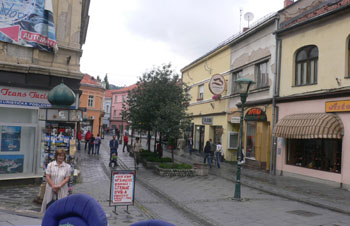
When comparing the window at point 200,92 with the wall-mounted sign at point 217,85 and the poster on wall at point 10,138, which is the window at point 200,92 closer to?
the wall-mounted sign at point 217,85

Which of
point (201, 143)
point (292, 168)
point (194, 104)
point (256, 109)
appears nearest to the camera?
point (292, 168)

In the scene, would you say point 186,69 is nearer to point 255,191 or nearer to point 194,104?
point 194,104

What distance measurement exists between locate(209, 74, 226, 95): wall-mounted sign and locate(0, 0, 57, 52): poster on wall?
14669mm

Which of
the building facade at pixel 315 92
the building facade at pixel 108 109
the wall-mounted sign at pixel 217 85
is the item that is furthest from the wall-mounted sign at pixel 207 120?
the building facade at pixel 108 109

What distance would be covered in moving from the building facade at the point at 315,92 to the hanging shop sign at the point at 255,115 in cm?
134

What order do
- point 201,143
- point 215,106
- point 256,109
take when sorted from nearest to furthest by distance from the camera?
point 256,109
point 215,106
point 201,143

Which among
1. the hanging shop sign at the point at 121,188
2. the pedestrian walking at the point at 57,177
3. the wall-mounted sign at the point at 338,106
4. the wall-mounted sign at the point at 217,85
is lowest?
the hanging shop sign at the point at 121,188

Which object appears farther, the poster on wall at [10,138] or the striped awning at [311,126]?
the striped awning at [311,126]

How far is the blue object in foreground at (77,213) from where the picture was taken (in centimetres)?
288

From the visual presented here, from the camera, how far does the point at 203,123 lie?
29125 mm

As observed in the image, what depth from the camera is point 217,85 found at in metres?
25.0

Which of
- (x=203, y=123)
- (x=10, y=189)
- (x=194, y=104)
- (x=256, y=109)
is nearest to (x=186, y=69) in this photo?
(x=194, y=104)

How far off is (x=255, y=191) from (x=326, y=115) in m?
4.91

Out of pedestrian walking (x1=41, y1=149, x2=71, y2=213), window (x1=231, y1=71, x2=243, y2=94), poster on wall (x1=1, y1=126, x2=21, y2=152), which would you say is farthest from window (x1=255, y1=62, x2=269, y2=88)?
pedestrian walking (x1=41, y1=149, x2=71, y2=213)
